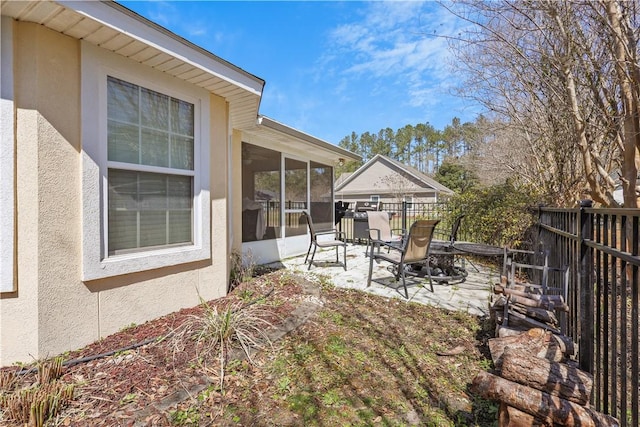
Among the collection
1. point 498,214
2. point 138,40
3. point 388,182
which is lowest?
point 498,214

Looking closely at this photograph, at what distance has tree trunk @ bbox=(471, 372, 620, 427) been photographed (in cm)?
154

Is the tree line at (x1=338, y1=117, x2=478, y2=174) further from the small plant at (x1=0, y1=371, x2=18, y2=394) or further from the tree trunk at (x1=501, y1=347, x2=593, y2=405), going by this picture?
the small plant at (x1=0, y1=371, x2=18, y2=394)

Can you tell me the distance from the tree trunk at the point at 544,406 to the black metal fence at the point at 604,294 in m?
0.14

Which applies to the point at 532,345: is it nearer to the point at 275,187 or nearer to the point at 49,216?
the point at 49,216

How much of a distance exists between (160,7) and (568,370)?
22.9 ft

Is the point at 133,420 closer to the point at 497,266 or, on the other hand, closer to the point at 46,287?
the point at 46,287

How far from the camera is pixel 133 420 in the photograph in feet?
5.87

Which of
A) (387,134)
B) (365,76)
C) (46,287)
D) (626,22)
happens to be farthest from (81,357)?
(387,134)

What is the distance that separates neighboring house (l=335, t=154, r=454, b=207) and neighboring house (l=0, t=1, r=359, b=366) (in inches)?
749

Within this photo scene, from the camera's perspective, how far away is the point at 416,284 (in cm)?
480

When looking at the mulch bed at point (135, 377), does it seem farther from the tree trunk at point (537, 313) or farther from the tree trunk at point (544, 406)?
the tree trunk at point (537, 313)

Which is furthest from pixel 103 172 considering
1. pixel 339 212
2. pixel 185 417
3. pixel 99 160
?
pixel 339 212

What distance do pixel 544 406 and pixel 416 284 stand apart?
3214 millimetres

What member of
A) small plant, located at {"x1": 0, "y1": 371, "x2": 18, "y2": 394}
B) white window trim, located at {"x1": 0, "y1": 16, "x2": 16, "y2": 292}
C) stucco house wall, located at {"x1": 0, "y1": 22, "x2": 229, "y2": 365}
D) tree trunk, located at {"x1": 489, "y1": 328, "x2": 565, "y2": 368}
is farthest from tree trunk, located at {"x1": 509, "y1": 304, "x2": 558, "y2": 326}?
white window trim, located at {"x1": 0, "y1": 16, "x2": 16, "y2": 292}
